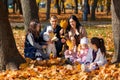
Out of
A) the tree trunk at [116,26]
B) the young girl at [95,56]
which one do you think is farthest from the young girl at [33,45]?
the young girl at [95,56]

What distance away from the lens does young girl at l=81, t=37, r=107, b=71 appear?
6.94 m

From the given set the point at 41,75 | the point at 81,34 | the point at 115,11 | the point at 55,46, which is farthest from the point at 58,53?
the point at 41,75

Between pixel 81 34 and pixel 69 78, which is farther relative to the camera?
pixel 81 34

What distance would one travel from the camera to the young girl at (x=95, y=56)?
22.8 ft

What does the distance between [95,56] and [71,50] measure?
4.86ft

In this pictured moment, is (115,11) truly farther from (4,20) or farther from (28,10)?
(28,10)

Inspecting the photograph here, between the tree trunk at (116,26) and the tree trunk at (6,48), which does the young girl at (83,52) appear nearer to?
the tree trunk at (116,26)

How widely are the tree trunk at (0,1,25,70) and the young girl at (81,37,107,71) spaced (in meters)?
1.36

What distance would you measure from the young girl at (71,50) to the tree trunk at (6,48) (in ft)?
3.81

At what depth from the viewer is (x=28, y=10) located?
35.8 feet

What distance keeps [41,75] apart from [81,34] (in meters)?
2.33

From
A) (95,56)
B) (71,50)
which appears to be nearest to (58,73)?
(95,56)

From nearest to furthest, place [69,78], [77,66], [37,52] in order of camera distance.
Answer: [69,78] → [77,66] → [37,52]

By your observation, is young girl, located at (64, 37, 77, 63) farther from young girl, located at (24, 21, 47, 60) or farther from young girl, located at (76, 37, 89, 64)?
young girl, located at (24, 21, 47, 60)
